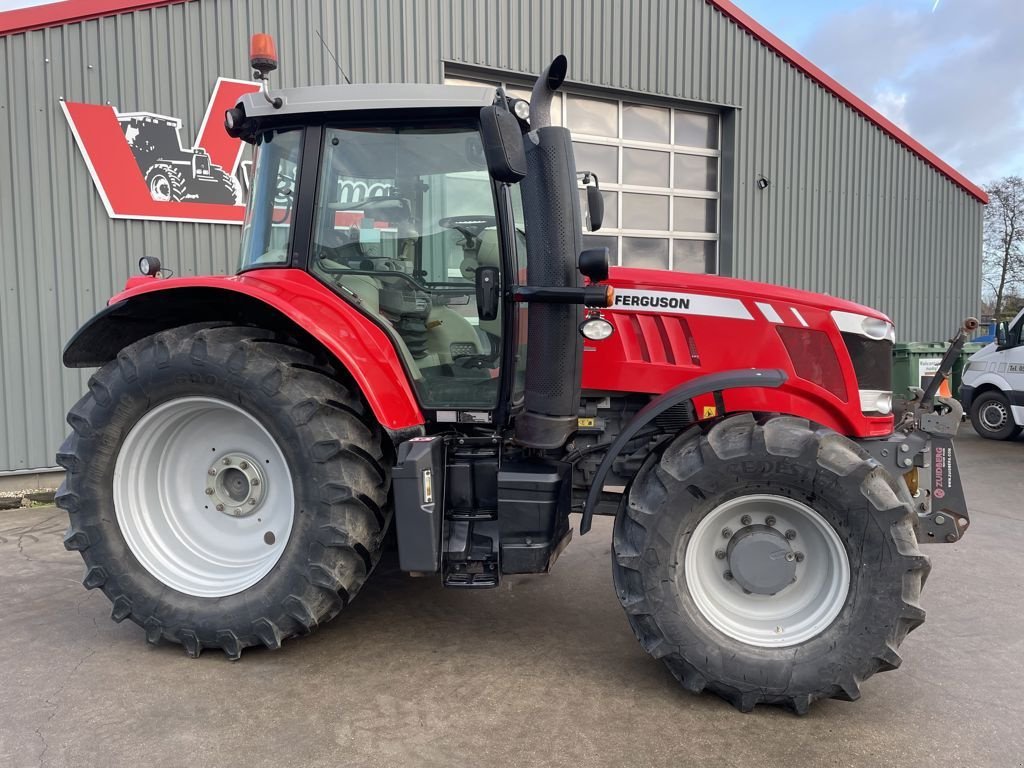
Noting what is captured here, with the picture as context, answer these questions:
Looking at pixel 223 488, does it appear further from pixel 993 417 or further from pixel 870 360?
pixel 993 417

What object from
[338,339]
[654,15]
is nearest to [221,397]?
[338,339]

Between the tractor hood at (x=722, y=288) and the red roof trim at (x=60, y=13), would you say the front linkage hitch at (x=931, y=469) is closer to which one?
the tractor hood at (x=722, y=288)

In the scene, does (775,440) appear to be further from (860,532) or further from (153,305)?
(153,305)

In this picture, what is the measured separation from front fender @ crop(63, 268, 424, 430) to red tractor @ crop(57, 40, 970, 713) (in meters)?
0.01

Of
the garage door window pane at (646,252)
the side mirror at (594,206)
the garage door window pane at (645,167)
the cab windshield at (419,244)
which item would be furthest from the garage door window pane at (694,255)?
the cab windshield at (419,244)

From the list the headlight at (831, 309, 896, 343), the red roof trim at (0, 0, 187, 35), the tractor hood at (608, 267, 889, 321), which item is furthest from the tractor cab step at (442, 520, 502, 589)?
the red roof trim at (0, 0, 187, 35)

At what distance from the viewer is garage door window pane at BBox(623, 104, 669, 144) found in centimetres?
930

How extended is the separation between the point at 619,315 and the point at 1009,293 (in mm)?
33500

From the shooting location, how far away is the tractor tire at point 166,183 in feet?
20.5

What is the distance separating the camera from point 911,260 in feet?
37.3

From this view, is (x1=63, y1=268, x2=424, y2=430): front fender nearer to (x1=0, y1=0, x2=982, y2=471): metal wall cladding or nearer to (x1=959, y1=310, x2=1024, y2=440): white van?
(x1=0, y1=0, x2=982, y2=471): metal wall cladding

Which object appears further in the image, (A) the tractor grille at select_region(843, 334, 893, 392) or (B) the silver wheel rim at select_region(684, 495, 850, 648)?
(A) the tractor grille at select_region(843, 334, 893, 392)

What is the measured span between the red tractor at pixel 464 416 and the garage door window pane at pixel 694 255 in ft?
22.4

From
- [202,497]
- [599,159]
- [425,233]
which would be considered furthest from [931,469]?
[599,159]
